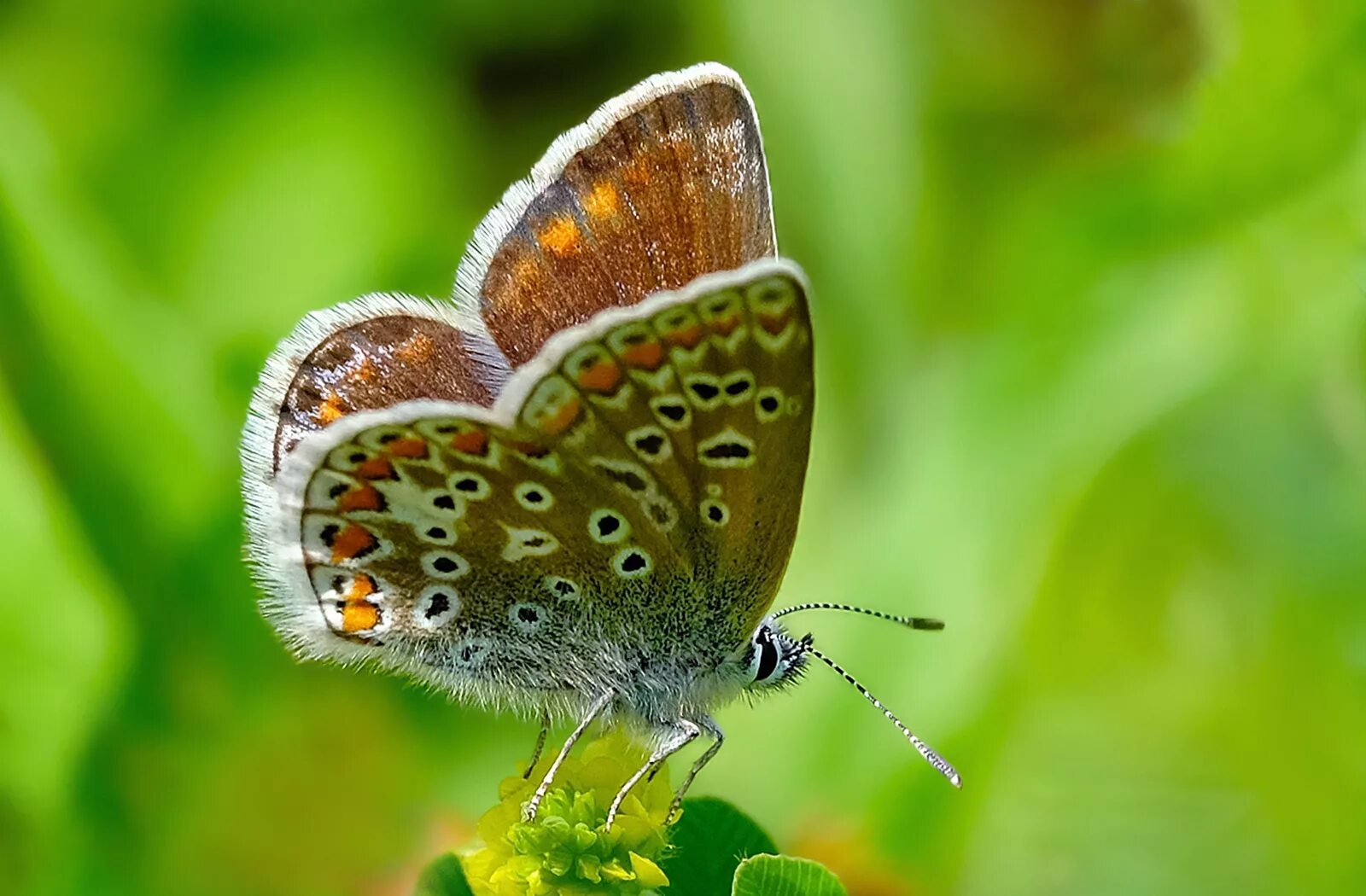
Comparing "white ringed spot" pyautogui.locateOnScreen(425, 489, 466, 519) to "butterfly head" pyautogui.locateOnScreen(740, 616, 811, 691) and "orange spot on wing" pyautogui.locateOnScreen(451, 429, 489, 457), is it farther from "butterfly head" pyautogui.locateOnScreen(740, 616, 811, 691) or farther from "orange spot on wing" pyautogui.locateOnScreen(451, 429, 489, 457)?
"butterfly head" pyautogui.locateOnScreen(740, 616, 811, 691)

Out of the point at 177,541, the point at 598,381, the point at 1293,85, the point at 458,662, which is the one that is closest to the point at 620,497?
the point at 598,381

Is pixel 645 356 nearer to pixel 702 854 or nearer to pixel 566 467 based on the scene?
pixel 566 467

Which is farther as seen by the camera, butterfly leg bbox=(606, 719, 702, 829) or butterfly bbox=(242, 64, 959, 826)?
butterfly bbox=(242, 64, 959, 826)

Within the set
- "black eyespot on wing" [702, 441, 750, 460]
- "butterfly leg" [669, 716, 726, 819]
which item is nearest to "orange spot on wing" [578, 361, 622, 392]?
"black eyespot on wing" [702, 441, 750, 460]

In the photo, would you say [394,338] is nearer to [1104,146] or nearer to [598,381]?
[598,381]

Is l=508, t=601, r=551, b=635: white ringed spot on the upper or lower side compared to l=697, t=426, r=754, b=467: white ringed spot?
lower

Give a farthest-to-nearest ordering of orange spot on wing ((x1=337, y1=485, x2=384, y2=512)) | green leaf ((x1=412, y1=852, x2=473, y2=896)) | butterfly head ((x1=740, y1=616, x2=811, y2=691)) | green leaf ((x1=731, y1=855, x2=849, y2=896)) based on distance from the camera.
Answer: butterfly head ((x1=740, y1=616, x2=811, y2=691)) → orange spot on wing ((x1=337, y1=485, x2=384, y2=512)) → green leaf ((x1=412, y1=852, x2=473, y2=896)) → green leaf ((x1=731, y1=855, x2=849, y2=896))

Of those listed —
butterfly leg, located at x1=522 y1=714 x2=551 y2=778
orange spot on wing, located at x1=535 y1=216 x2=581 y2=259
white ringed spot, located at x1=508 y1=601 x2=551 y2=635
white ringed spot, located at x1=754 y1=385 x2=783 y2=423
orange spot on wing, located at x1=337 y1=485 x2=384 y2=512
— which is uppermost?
orange spot on wing, located at x1=535 y1=216 x2=581 y2=259

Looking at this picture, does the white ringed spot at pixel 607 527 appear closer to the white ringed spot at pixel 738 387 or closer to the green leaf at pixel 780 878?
the white ringed spot at pixel 738 387
